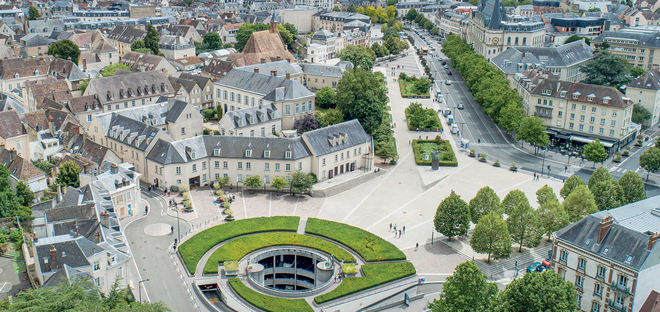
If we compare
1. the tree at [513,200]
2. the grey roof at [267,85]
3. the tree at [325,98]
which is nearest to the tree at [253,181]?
the grey roof at [267,85]

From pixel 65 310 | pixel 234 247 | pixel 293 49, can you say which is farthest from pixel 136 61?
pixel 65 310

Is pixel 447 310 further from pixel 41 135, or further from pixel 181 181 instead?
pixel 41 135

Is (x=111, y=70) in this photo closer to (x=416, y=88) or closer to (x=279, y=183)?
(x=279, y=183)

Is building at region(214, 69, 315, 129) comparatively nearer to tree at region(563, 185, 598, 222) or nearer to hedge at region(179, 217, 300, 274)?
hedge at region(179, 217, 300, 274)

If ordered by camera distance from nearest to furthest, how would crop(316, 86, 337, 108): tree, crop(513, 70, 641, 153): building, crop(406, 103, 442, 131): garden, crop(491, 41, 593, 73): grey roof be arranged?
crop(513, 70, 641, 153): building
crop(406, 103, 442, 131): garden
crop(316, 86, 337, 108): tree
crop(491, 41, 593, 73): grey roof

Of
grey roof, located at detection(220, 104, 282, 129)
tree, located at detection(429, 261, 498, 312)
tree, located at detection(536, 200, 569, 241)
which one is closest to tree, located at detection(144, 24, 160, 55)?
grey roof, located at detection(220, 104, 282, 129)

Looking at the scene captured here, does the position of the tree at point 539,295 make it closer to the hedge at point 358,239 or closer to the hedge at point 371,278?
the hedge at point 371,278
